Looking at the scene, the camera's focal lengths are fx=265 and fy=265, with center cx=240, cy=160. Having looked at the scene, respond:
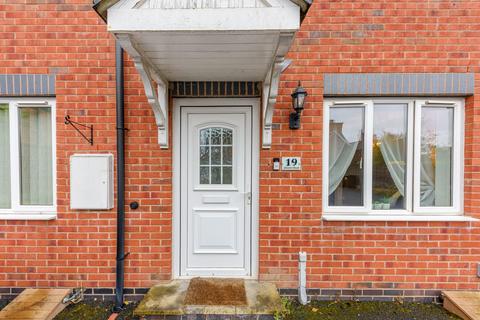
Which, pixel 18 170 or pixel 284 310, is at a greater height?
pixel 18 170

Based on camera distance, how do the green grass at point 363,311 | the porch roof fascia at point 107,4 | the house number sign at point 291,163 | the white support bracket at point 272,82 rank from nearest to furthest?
the porch roof fascia at point 107,4, the white support bracket at point 272,82, the green grass at point 363,311, the house number sign at point 291,163

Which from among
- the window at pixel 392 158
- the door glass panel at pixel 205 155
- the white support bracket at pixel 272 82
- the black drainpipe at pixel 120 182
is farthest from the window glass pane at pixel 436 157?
the black drainpipe at pixel 120 182

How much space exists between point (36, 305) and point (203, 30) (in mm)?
3290

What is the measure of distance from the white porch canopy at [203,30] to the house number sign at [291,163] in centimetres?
94

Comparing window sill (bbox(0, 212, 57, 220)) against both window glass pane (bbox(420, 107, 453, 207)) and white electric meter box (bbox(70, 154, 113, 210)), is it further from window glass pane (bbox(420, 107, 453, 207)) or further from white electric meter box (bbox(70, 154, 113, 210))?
window glass pane (bbox(420, 107, 453, 207))

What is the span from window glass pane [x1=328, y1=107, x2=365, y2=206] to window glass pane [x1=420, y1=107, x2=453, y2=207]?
76 cm

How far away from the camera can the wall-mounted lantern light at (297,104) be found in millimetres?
2891

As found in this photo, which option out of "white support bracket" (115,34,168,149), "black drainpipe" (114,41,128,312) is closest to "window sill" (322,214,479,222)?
"white support bracket" (115,34,168,149)

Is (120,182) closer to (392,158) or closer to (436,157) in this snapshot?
(392,158)

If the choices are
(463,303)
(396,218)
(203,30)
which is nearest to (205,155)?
(203,30)

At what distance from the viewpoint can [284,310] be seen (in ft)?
9.21

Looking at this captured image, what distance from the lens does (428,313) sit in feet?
9.65

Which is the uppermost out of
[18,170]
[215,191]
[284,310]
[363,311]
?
[18,170]

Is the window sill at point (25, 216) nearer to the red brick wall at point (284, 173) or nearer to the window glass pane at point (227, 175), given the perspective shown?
the red brick wall at point (284, 173)
